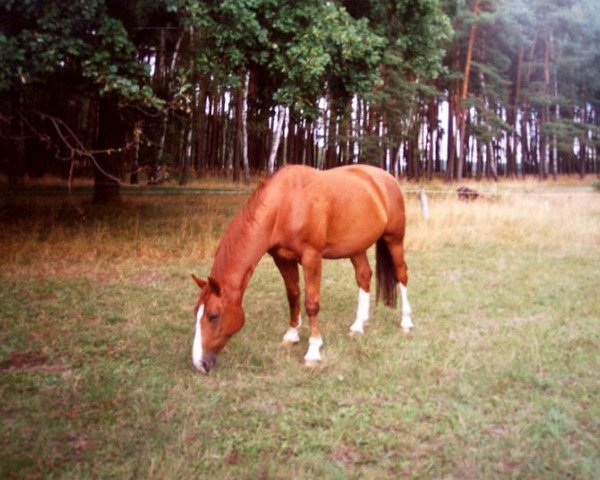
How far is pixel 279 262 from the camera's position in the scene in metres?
6.02

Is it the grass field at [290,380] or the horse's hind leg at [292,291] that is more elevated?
the horse's hind leg at [292,291]

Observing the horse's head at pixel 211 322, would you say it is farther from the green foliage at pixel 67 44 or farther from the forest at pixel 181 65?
the green foliage at pixel 67 44

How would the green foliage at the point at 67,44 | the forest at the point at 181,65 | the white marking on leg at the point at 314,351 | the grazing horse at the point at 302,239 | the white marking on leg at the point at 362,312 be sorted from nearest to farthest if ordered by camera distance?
the grazing horse at the point at 302,239 → the white marking on leg at the point at 314,351 → the white marking on leg at the point at 362,312 → the green foliage at the point at 67,44 → the forest at the point at 181,65

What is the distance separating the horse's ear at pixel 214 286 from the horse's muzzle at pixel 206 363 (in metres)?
0.52

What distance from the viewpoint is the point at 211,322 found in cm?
491

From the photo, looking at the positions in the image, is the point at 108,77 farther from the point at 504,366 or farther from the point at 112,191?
the point at 112,191

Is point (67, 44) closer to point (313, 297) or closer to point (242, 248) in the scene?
point (242, 248)

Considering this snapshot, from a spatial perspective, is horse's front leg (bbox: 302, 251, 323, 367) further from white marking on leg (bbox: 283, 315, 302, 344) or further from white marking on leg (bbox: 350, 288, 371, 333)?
white marking on leg (bbox: 350, 288, 371, 333)

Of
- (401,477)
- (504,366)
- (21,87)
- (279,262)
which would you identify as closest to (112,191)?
(21,87)

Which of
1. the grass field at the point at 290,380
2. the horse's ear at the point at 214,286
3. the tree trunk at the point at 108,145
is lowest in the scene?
the grass field at the point at 290,380

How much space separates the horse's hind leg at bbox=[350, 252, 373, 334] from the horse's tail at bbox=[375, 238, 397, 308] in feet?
1.05

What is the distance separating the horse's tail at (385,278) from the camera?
727cm

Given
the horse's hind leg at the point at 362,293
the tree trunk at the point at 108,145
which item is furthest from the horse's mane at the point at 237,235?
the tree trunk at the point at 108,145

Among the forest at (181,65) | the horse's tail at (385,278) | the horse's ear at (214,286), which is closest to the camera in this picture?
the horse's ear at (214,286)
